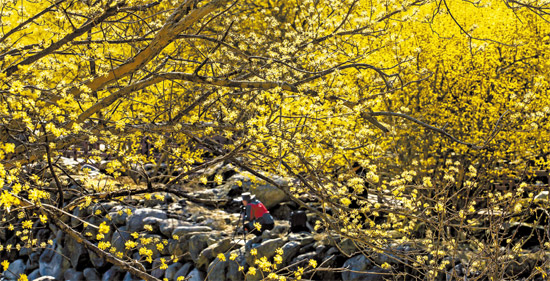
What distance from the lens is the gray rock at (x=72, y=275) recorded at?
508 inches

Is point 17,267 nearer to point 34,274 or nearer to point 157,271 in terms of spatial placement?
point 34,274

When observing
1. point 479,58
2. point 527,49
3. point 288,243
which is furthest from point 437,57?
point 288,243

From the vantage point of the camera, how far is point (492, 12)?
13.1 metres

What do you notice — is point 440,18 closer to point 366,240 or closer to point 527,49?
point 527,49

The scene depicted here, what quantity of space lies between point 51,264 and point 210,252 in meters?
4.54

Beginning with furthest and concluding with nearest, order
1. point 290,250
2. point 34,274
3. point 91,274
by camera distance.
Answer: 1. point 34,274
2. point 91,274
3. point 290,250

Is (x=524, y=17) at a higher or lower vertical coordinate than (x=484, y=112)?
higher

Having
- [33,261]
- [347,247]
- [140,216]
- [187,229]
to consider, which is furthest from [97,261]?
[347,247]

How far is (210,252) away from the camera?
36.8 feet

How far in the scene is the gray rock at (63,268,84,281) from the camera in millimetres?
12891

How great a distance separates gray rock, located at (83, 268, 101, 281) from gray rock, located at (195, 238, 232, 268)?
2730mm

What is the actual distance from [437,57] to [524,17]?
6.76 ft

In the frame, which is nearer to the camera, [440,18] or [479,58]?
[479,58]

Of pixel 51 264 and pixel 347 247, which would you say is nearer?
pixel 347 247
